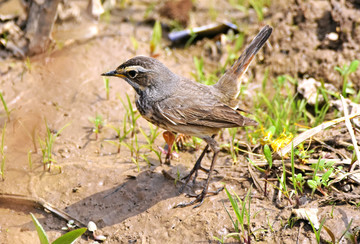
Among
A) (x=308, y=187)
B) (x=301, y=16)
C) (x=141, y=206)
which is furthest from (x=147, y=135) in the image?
(x=301, y=16)

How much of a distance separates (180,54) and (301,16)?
2.47 meters

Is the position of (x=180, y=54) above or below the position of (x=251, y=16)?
below

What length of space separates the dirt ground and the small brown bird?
1.39ft

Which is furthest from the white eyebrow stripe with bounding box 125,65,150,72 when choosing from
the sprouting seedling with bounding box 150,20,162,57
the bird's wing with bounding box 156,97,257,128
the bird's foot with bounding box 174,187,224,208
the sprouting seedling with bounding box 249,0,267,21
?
the sprouting seedling with bounding box 249,0,267,21

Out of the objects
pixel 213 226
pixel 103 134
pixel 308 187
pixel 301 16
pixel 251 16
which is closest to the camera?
pixel 213 226

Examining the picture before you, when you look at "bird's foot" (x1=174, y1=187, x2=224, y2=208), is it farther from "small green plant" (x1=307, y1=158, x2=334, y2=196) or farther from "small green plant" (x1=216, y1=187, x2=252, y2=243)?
"small green plant" (x1=307, y1=158, x2=334, y2=196)

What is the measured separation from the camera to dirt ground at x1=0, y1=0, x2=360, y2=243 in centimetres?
526

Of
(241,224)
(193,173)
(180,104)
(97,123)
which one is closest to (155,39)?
(97,123)

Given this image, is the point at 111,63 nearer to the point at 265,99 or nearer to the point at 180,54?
the point at 180,54

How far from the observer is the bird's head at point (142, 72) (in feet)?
18.9

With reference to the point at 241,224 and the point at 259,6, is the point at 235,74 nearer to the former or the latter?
the point at 241,224

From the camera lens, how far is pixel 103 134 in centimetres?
672

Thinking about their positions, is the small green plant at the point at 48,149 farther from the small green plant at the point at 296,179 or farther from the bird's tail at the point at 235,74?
the small green plant at the point at 296,179

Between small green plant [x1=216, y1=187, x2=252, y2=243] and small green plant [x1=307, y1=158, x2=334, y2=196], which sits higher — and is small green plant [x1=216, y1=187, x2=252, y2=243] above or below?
below
